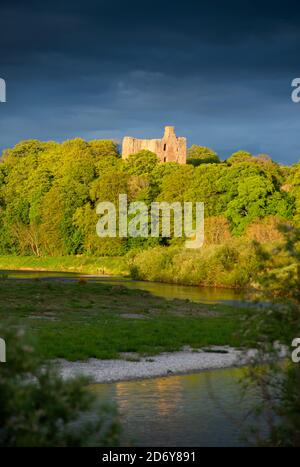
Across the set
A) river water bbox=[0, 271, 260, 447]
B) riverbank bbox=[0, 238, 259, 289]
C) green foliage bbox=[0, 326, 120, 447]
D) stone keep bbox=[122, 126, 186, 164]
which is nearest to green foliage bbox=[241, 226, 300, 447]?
river water bbox=[0, 271, 260, 447]

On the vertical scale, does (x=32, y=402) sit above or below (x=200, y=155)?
below

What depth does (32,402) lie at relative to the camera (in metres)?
9.00

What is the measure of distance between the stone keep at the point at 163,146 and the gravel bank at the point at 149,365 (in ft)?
340

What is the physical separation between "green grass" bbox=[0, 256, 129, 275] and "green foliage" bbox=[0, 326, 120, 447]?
6603cm

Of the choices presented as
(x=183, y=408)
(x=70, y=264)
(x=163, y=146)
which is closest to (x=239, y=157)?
(x=163, y=146)

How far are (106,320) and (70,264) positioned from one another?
186ft

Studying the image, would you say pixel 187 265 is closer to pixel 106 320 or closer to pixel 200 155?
pixel 106 320

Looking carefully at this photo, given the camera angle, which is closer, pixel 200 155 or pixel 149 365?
pixel 149 365

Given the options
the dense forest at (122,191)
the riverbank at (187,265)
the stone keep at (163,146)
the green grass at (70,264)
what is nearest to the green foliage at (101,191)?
the dense forest at (122,191)

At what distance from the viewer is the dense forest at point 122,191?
2943 inches

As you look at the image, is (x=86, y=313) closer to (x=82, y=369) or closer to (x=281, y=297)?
(x=82, y=369)

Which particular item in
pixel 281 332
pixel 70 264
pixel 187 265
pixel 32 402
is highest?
pixel 281 332

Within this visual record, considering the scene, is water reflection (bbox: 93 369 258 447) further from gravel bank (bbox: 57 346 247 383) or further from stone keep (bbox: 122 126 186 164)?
stone keep (bbox: 122 126 186 164)
